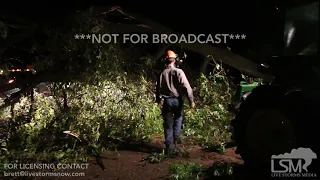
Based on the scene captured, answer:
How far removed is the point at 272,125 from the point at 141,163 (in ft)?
5.97

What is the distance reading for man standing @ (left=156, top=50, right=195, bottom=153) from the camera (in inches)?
200

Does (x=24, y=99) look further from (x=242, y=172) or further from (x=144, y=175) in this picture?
(x=242, y=172)

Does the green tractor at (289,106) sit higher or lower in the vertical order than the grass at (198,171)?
higher

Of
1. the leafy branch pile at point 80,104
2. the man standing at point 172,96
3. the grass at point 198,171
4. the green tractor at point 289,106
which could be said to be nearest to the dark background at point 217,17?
the leafy branch pile at point 80,104

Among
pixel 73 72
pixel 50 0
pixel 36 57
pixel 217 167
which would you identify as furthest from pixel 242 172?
pixel 50 0

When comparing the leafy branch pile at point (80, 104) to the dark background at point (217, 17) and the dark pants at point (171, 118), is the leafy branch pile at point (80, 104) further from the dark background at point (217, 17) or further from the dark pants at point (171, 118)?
the dark background at point (217, 17)

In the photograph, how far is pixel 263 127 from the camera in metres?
4.26

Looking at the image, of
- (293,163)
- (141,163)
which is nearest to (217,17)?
(141,163)

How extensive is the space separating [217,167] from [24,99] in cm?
319

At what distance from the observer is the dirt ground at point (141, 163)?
14.5 feet

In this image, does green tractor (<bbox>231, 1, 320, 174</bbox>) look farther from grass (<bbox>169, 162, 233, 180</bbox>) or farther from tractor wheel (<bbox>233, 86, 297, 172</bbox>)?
grass (<bbox>169, 162, 233, 180</bbox>)

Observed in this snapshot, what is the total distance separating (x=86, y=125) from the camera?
5.40 metres

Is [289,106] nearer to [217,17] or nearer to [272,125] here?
[272,125]

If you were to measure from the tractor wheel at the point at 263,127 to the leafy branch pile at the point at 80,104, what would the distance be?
4.58ft
